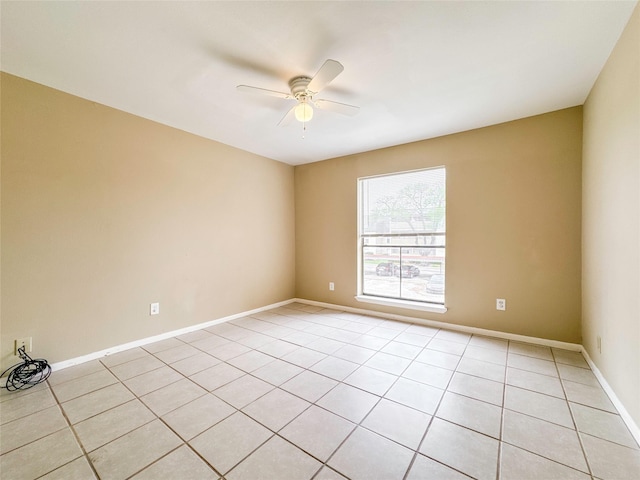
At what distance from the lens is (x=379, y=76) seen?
2094 millimetres

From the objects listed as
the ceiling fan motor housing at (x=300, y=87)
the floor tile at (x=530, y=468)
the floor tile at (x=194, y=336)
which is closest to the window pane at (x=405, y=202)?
the ceiling fan motor housing at (x=300, y=87)

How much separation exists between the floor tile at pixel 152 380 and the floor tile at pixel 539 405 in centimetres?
251

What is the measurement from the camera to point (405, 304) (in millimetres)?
3619

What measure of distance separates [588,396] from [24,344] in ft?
14.2

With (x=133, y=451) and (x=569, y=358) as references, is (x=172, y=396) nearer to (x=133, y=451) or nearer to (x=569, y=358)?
(x=133, y=451)

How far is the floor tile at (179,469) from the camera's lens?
127 centimetres

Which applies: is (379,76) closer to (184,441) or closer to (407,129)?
(407,129)

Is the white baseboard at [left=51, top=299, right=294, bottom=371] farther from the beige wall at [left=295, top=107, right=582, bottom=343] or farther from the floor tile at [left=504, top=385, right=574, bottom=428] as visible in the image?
the floor tile at [left=504, top=385, right=574, bottom=428]

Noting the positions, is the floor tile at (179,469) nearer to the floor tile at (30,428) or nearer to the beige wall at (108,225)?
the floor tile at (30,428)

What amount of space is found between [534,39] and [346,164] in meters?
2.63

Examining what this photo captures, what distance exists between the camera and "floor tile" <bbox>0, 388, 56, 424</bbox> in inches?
67.3

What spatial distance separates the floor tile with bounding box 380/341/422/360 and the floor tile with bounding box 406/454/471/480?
1.21 metres

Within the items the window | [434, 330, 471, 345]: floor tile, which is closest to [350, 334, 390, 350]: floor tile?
[434, 330, 471, 345]: floor tile

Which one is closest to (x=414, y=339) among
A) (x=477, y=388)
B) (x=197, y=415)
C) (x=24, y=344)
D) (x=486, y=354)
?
(x=486, y=354)
